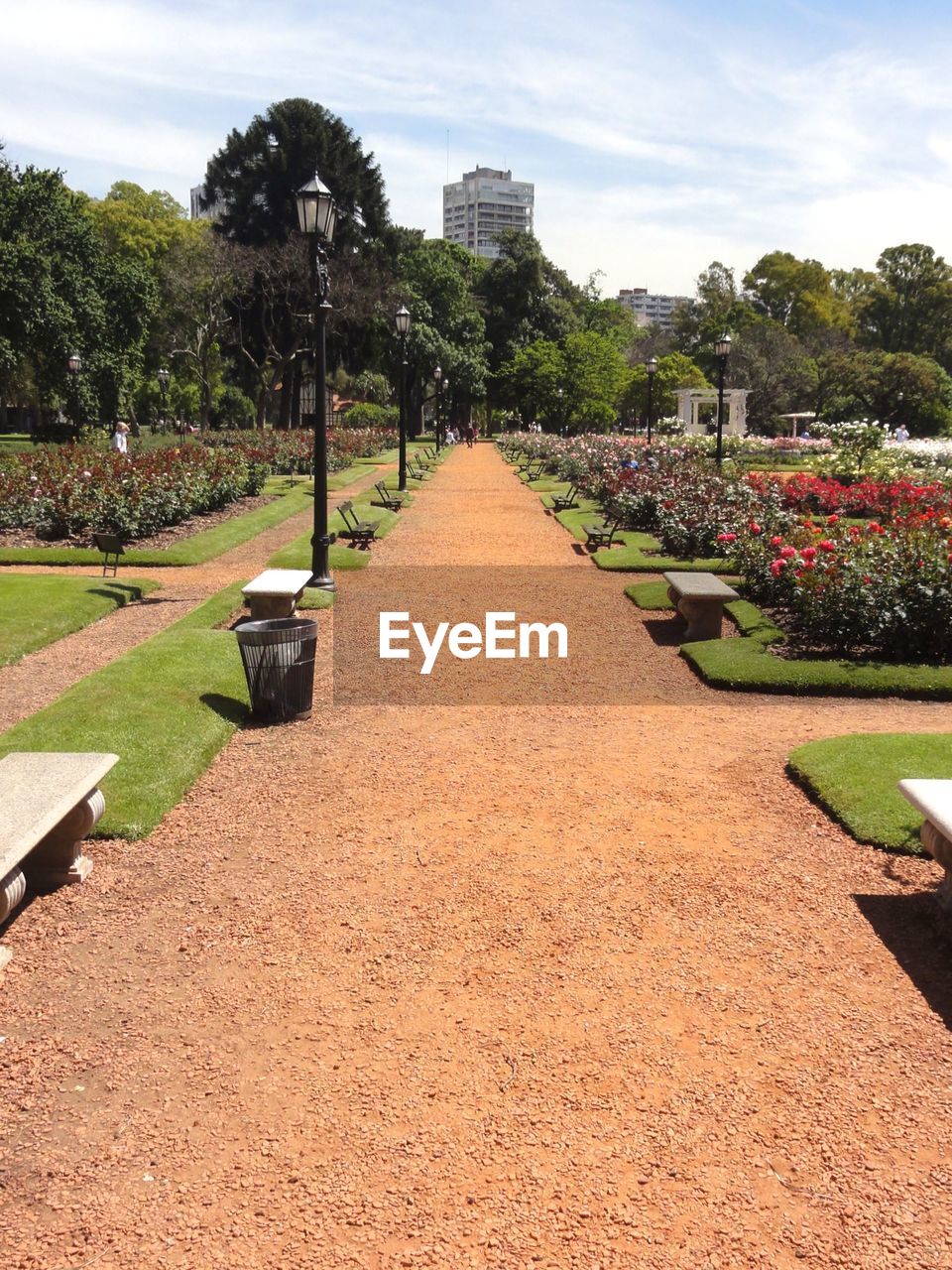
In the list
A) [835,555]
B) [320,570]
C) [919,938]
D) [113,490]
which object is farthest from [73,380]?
[919,938]

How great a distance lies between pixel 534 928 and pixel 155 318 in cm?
5113

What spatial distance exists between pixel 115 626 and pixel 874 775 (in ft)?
25.5

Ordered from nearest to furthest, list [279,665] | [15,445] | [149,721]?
1. [149,721]
2. [279,665]
3. [15,445]

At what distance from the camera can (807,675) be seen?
882 cm

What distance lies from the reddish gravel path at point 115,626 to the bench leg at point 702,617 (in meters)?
5.44

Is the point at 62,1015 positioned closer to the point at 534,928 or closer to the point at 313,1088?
the point at 313,1088

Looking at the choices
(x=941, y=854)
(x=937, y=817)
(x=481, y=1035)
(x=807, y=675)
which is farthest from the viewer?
(x=807, y=675)

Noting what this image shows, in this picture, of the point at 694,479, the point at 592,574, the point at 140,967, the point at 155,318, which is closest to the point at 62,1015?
the point at 140,967

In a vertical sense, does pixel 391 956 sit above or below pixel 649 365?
below

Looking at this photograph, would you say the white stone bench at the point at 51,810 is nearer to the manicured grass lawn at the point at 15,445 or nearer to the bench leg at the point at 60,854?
the bench leg at the point at 60,854

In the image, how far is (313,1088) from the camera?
3.41 m

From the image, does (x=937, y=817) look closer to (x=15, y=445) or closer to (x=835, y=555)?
(x=835, y=555)

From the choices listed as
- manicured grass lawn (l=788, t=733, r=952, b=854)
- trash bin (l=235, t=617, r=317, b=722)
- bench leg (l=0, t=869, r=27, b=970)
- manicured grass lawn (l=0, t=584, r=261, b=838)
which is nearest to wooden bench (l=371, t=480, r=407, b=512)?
manicured grass lawn (l=0, t=584, r=261, b=838)

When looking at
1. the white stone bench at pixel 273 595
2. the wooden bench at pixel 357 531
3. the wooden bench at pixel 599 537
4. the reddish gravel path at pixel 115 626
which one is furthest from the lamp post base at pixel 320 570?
the wooden bench at pixel 599 537
